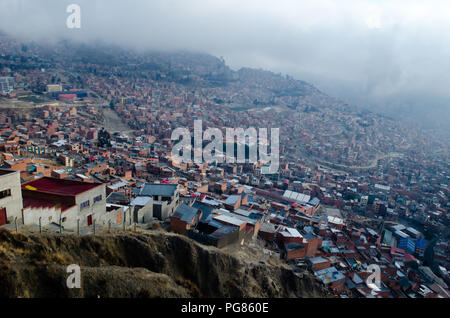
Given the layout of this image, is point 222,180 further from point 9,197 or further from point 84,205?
point 9,197

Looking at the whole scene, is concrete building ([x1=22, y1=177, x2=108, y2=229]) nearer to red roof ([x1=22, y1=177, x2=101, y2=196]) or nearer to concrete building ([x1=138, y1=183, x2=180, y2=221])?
red roof ([x1=22, y1=177, x2=101, y2=196])

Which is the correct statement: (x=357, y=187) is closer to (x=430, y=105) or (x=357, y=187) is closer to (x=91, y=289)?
(x=91, y=289)

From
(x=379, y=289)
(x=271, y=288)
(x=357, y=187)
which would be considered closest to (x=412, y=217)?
(x=357, y=187)

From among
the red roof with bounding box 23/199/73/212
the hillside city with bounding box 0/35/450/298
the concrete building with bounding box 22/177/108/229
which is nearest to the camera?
the red roof with bounding box 23/199/73/212
